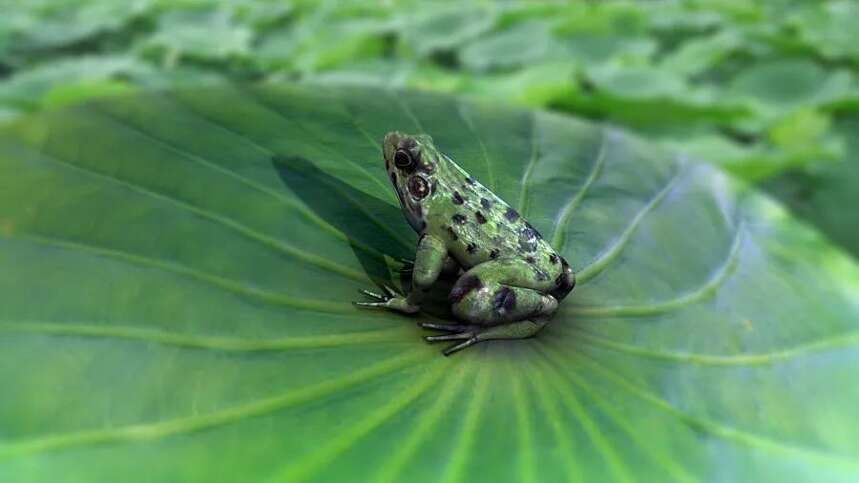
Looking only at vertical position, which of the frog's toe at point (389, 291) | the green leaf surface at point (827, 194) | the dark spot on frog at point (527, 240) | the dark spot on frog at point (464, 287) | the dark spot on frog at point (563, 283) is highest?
the dark spot on frog at point (527, 240)

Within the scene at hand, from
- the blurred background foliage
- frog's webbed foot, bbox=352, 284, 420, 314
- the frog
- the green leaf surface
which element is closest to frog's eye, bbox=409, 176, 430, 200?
the frog

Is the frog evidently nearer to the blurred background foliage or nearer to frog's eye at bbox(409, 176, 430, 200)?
frog's eye at bbox(409, 176, 430, 200)

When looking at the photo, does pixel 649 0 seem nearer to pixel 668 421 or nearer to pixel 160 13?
pixel 160 13

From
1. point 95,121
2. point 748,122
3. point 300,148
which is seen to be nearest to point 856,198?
point 748,122

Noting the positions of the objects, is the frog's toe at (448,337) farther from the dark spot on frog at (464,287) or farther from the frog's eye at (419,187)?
the frog's eye at (419,187)

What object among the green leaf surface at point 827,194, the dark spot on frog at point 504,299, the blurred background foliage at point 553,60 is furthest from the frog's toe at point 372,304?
the green leaf surface at point 827,194

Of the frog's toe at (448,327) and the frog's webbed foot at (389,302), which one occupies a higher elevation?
the frog's webbed foot at (389,302)

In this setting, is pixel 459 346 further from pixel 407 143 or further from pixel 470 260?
pixel 407 143
